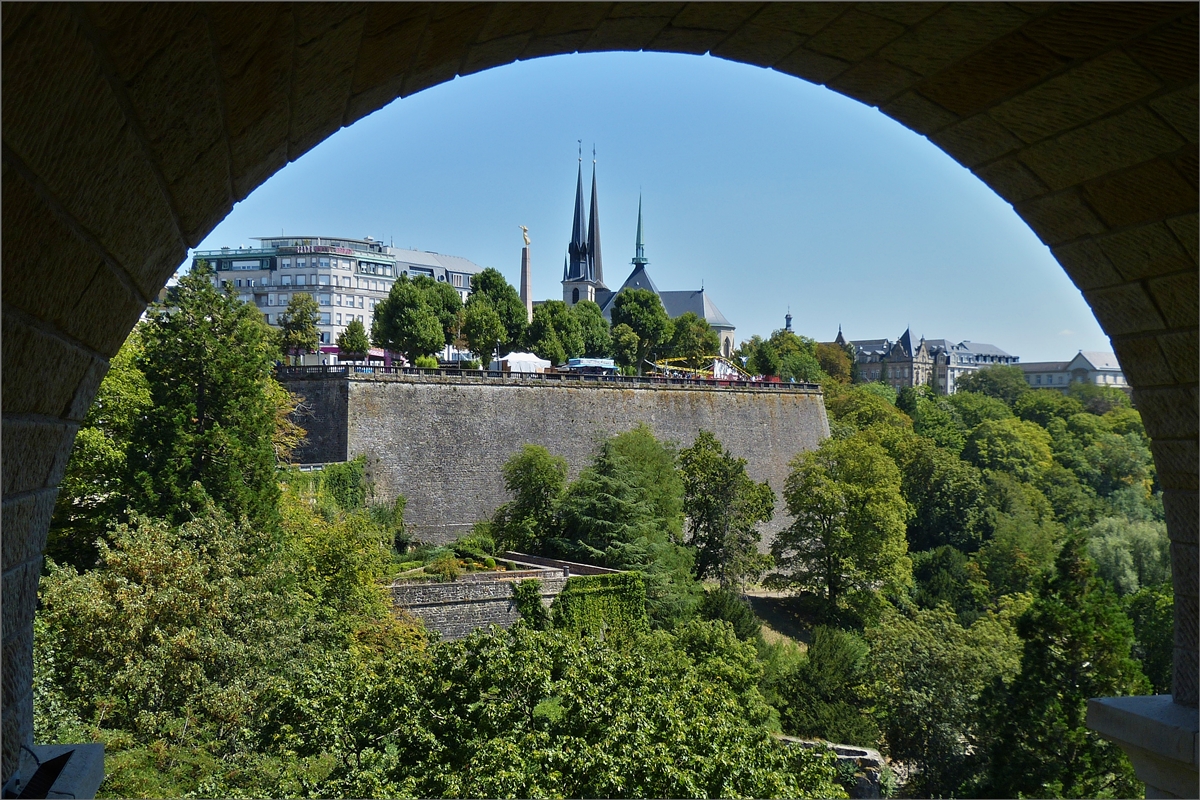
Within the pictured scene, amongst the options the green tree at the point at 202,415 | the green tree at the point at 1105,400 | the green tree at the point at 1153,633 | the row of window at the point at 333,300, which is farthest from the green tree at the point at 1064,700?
the row of window at the point at 333,300

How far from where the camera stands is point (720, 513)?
31.7 m

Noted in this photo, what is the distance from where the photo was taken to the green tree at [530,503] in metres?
26.3

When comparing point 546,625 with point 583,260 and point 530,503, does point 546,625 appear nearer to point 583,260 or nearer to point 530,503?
point 530,503

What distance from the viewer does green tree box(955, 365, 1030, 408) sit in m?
65.9

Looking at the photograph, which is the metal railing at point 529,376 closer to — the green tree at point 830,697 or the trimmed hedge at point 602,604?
the trimmed hedge at point 602,604

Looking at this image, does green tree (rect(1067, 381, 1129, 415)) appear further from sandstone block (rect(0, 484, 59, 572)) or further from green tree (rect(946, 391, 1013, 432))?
sandstone block (rect(0, 484, 59, 572))

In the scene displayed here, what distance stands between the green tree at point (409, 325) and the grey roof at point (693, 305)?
4017cm

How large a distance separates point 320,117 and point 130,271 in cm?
58

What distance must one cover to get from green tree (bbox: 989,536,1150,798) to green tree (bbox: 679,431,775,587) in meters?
11.8

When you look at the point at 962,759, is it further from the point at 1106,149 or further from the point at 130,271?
the point at 130,271

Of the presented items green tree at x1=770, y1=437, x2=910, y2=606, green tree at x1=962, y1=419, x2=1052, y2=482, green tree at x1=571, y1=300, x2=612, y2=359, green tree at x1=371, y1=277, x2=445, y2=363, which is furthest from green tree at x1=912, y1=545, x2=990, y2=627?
green tree at x1=371, y1=277, x2=445, y2=363

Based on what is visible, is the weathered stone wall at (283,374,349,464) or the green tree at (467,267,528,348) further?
the green tree at (467,267,528,348)

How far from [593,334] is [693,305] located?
3140 cm

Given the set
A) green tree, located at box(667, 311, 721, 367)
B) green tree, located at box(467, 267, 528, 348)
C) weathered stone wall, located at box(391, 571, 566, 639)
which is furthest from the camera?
green tree, located at box(667, 311, 721, 367)
